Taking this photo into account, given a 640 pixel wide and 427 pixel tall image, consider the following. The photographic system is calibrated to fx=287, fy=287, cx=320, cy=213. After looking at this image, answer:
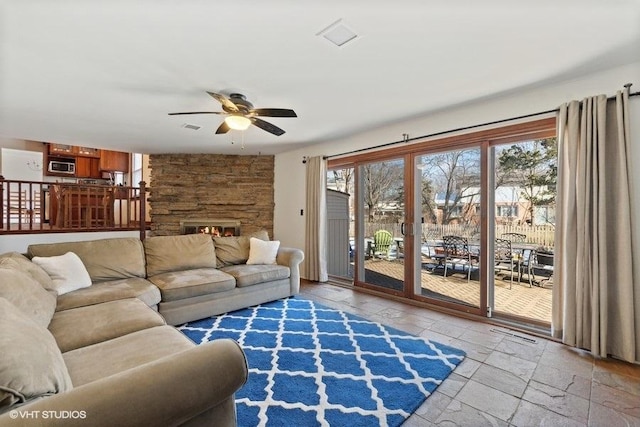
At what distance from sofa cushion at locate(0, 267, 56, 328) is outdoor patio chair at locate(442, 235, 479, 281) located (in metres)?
3.90

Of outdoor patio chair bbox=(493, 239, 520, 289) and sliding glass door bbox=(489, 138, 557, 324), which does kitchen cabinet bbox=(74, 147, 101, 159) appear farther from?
outdoor patio chair bbox=(493, 239, 520, 289)

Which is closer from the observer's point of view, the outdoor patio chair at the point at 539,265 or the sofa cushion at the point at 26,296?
the sofa cushion at the point at 26,296

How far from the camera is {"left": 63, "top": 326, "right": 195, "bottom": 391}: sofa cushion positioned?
1.37 meters

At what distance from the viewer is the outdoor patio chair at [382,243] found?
4.31m

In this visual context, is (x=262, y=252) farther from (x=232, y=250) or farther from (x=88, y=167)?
(x=88, y=167)

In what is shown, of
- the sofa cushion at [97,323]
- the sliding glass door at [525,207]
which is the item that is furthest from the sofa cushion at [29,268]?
the sliding glass door at [525,207]

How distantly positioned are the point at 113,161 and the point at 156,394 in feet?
28.3

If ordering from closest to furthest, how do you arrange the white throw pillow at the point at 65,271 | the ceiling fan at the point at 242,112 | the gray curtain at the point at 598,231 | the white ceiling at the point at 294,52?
the white ceiling at the point at 294,52 → the gray curtain at the point at 598,231 → the white throw pillow at the point at 65,271 → the ceiling fan at the point at 242,112

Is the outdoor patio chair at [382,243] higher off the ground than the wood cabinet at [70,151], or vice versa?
the wood cabinet at [70,151]

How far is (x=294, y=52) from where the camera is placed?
2168 mm

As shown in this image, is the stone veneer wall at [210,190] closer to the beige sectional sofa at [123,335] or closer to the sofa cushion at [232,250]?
the sofa cushion at [232,250]

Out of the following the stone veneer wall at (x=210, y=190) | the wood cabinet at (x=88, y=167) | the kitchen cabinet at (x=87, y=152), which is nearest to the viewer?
the stone veneer wall at (x=210, y=190)

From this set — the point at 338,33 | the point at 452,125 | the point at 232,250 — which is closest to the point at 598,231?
the point at 452,125

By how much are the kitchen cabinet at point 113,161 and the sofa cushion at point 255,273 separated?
6.02 m
